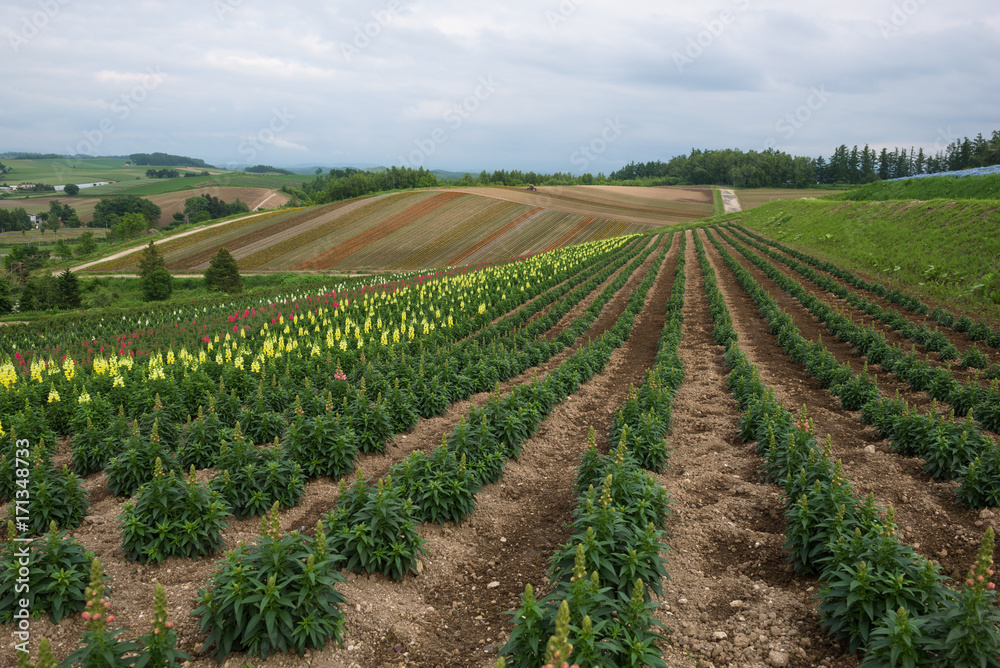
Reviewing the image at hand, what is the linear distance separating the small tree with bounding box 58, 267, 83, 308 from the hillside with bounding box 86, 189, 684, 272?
18480 mm

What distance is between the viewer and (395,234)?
6781 centimetres

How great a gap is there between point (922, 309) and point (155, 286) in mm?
50252

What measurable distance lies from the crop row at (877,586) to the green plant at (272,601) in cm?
481

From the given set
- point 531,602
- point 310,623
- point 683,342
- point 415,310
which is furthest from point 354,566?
point 415,310

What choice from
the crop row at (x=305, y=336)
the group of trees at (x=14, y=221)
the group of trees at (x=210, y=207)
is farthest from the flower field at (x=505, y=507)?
the group of trees at (x=14, y=221)

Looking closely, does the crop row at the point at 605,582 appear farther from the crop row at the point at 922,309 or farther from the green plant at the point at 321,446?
the crop row at the point at 922,309

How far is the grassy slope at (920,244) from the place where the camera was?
Answer: 24.8 meters

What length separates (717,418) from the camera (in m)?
12.1

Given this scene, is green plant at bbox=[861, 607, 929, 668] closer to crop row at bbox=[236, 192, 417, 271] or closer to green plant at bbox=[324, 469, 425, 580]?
green plant at bbox=[324, 469, 425, 580]

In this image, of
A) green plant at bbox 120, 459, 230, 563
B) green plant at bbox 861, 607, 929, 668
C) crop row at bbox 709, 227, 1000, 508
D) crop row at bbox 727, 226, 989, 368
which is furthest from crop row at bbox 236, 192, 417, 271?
green plant at bbox 861, 607, 929, 668

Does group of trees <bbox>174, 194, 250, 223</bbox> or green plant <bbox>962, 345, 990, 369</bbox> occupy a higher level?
group of trees <bbox>174, 194, 250, 223</bbox>

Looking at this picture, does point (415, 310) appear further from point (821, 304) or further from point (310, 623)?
point (310, 623)

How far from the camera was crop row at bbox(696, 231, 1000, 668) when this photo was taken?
156 inches

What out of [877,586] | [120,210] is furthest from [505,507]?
[120,210]
